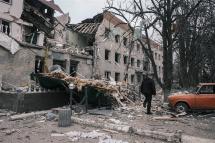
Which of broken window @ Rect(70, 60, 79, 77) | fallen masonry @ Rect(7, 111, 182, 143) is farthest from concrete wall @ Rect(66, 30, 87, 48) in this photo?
fallen masonry @ Rect(7, 111, 182, 143)

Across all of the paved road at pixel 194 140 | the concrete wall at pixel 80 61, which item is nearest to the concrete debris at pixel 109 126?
the paved road at pixel 194 140

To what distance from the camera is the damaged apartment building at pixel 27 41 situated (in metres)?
19.7

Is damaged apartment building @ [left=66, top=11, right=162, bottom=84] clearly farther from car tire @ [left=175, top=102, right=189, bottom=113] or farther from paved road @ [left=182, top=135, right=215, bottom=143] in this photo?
paved road @ [left=182, top=135, right=215, bottom=143]

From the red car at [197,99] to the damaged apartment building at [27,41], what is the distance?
391 inches

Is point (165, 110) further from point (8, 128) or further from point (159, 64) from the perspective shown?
point (159, 64)

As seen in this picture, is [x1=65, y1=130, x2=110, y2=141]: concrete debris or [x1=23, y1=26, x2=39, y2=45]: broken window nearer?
[x1=65, y1=130, x2=110, y2=141]: concrete debris

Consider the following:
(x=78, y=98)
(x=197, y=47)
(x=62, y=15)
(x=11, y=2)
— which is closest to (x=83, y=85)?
(x=78, y=98)

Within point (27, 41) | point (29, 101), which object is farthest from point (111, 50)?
point (29, 101)

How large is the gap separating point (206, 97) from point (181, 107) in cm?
139

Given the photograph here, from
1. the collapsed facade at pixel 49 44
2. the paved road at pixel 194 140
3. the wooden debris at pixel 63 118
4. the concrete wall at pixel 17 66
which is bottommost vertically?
the paved road at pixel 194 140

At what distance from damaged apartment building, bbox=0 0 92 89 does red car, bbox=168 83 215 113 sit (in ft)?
32.6

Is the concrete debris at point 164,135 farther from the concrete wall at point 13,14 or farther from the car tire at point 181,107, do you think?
the concrete wall at point 13,14

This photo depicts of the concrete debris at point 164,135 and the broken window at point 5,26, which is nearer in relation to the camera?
the concrete debris at point 164,135

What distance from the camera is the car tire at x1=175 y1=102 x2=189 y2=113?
15.2 meters
